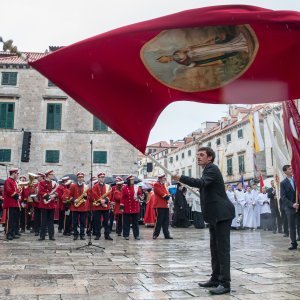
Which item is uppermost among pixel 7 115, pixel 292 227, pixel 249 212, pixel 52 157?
pixel 7 115

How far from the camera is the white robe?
56.6 ft

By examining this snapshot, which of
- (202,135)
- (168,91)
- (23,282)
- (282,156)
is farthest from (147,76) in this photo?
(202,135)

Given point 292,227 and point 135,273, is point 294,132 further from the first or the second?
point 292,227

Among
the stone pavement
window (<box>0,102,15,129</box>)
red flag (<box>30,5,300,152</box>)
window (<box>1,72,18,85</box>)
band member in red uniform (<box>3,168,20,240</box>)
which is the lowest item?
the stone pavement

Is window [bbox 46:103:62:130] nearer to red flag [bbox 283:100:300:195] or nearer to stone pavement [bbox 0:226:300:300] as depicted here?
stone pavement [bbox 0:226:300:300]

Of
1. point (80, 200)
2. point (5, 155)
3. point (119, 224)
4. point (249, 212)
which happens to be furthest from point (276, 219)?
point (5, 155)

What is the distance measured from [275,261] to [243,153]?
130ft

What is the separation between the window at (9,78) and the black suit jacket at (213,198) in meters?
33.4

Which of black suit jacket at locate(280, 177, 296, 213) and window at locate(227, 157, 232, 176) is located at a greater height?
window at locate(227, 157, 232, 176)

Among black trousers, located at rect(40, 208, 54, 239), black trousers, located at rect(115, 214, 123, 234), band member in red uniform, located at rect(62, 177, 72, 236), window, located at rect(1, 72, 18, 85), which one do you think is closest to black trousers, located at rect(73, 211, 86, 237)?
band member in red uniform, located at rect(62, 177, 72, 236)

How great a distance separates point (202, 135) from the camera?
57.5 metres

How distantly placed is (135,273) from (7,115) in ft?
103

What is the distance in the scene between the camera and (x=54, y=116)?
3475 centimetres

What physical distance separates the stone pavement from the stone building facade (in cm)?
2524
